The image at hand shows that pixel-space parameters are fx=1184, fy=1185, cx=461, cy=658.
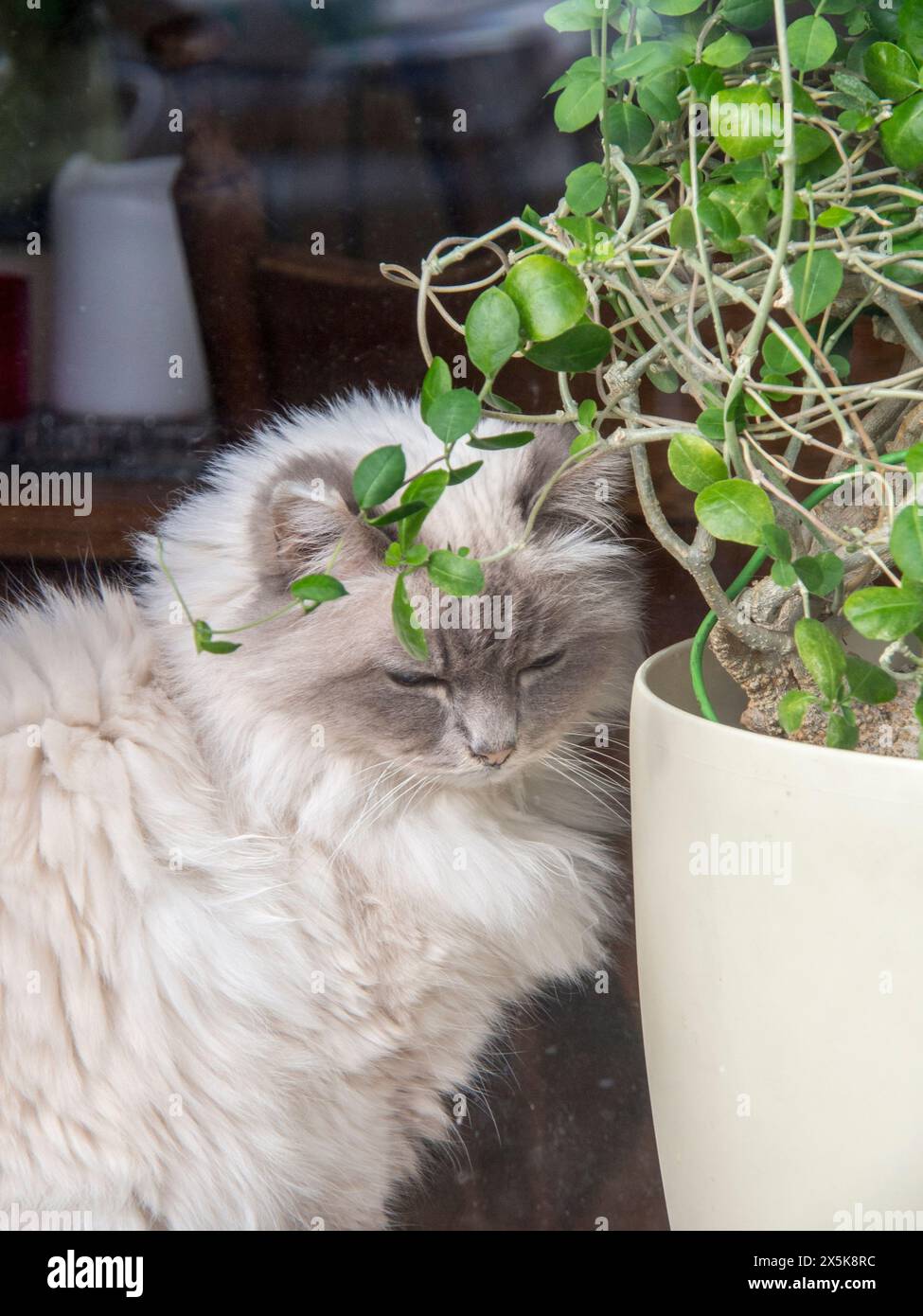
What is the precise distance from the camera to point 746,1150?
898 mm

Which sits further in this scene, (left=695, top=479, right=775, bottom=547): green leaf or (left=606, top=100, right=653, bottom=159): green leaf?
(left=606, top=100, right=653, bottom=159): green leaf

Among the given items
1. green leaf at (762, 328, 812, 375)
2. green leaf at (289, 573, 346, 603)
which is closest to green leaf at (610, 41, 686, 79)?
green leaf at (762, 328, 812, 375)

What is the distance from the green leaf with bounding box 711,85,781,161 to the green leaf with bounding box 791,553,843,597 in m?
0.27

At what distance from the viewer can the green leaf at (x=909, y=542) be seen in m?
0.70

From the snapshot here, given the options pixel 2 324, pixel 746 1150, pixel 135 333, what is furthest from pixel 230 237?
pixel 746 1150

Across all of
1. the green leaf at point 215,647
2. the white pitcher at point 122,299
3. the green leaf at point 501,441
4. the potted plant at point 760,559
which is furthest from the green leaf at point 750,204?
the white pitcher at point 122,299

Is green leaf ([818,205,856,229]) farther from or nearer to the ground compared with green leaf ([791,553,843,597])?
farther from the ground

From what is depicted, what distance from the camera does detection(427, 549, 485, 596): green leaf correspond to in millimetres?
792

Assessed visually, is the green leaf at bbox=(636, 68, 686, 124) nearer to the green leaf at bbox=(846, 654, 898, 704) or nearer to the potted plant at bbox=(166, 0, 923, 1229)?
the potted plant at bbox=(166, 0, 923, 1229)

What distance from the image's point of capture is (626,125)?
892 millimetres

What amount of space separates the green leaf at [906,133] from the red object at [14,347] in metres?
0.95

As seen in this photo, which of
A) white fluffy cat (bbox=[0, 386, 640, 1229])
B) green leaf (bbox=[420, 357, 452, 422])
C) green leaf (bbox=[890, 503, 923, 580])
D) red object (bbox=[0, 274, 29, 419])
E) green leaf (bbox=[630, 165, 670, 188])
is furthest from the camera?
red object (bbox=[0, 274, 29, 419])

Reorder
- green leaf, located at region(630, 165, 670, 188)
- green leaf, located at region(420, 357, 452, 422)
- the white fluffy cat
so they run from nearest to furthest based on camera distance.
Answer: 1. green leaf, located at region(420, 357, 452, 422)
2. green leaf, located at region(630, 165, 670, 188)
3. the white fluffy cat
